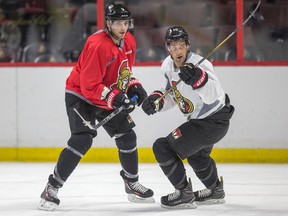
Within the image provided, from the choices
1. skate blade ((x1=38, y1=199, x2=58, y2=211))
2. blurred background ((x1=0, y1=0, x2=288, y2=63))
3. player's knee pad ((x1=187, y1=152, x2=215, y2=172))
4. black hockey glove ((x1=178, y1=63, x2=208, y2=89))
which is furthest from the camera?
blurred background ((x1=0, y1=0, x2=288, y2=63))

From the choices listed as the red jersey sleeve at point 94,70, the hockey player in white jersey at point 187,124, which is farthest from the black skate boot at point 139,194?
the red jersey sleeve at point 94,70

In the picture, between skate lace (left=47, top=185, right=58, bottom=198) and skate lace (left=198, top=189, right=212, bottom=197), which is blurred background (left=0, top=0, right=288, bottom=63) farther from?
skate lace (left=47, top=185, right=58, bottom=198)

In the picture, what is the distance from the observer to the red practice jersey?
4434 millimetres

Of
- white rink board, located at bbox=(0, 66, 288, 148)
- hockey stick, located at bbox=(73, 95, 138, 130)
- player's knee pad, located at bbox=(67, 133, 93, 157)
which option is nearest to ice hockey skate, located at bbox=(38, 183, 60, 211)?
player's knee pad, located at bbox=(67, 133, 93, 157)

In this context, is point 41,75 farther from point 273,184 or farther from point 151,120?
point 273,184

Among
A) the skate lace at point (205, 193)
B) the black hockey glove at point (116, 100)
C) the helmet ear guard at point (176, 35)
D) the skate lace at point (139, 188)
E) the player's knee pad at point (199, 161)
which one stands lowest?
the skate lace at point (139, 188)

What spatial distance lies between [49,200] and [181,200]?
679 millimetres

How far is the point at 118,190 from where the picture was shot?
5.18 m

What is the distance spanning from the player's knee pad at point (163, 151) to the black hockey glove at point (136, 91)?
0.26 meters

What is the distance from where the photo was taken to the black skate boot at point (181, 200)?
4.47 m

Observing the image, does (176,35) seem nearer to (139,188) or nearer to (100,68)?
(100,68)

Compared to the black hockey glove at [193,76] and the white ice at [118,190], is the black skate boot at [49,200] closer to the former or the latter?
the white ice at [118,190]

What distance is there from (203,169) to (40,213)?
883 millimetres

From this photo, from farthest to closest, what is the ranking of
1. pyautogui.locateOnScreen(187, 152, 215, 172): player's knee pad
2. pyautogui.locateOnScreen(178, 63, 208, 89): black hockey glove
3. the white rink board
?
1. the white rink board
2. pyautogui.locateOnScreen(187, 152, 215, 172): player's knee pad
3. pyautogui.locateOnScreen(178, 63, 208, 89): black hockey glove
